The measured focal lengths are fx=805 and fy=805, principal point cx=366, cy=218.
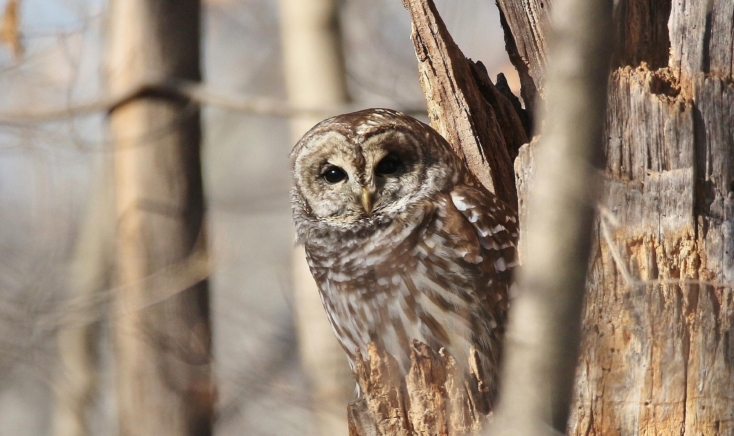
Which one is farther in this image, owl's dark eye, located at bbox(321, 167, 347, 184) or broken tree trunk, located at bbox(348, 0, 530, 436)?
owl's dark eye, located at bbox(321, 167, 347, 184)

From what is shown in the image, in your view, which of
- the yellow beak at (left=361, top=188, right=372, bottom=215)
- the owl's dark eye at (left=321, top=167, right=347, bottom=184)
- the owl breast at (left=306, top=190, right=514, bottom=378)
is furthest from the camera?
the owl's dark eye at (left=321, top=167, right=347, bottom=184)

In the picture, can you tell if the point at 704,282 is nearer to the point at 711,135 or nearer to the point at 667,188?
the point at 667,188

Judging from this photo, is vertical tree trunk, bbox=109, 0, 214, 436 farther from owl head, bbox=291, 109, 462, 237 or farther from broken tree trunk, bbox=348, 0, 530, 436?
broken tree trunk, bbox=348, 0, 530, 436

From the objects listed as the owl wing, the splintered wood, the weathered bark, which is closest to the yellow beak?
the owl wing

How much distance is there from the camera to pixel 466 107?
4.04 m

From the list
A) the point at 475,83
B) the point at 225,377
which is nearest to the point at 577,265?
the point at 475,83

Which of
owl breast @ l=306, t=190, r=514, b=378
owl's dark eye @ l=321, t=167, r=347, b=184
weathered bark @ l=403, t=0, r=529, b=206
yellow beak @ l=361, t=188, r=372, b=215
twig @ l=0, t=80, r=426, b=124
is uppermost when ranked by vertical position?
twig @ l=0, t=80, r=426, b=124

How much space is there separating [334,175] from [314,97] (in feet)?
11.0

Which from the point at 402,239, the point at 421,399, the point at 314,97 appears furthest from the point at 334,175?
the point at 314,97

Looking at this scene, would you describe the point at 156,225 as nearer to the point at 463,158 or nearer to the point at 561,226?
the point at 463,158

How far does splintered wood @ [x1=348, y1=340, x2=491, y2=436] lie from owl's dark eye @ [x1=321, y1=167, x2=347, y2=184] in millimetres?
1116

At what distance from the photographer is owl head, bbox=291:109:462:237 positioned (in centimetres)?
372

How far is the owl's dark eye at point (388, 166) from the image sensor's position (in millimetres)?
3799

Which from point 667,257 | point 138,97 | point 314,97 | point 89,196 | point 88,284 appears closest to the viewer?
point 667,257
